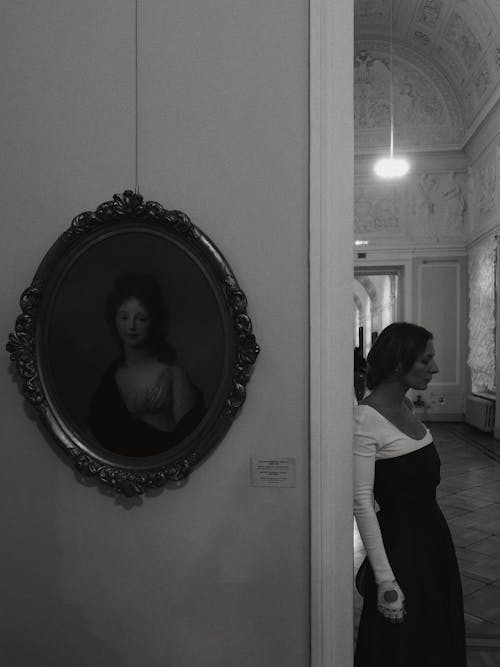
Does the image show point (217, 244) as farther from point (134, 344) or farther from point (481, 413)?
point (481, 413)

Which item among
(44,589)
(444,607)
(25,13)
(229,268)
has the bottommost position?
(444,607)

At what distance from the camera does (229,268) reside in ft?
7.06

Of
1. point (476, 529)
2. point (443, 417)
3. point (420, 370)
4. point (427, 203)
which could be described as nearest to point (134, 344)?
point (420, 370)

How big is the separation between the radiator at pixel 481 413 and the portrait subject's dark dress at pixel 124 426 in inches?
402

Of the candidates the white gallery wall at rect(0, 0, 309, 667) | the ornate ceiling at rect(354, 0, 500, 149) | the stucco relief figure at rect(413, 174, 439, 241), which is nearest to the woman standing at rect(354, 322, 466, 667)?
the white gallery wall at rect(0, 0, 309, 667)

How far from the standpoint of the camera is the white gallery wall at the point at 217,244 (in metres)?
2.17

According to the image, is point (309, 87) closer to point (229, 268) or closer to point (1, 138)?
point (229, 268)

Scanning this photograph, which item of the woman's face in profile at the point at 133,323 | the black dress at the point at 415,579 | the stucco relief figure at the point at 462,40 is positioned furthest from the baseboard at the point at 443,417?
the woman's face in profile at the point at 133,323

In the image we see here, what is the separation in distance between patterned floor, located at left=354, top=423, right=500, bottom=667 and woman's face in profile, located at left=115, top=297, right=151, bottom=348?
2.79 m

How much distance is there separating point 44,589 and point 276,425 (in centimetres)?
→ 121

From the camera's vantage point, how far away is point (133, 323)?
2.21 meters

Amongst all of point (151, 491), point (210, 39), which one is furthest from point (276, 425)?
point (210, 39)

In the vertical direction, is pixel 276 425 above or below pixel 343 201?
below

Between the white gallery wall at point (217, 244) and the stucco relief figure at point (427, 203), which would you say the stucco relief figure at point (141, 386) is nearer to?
the white gallery wall at point (217, 244)
